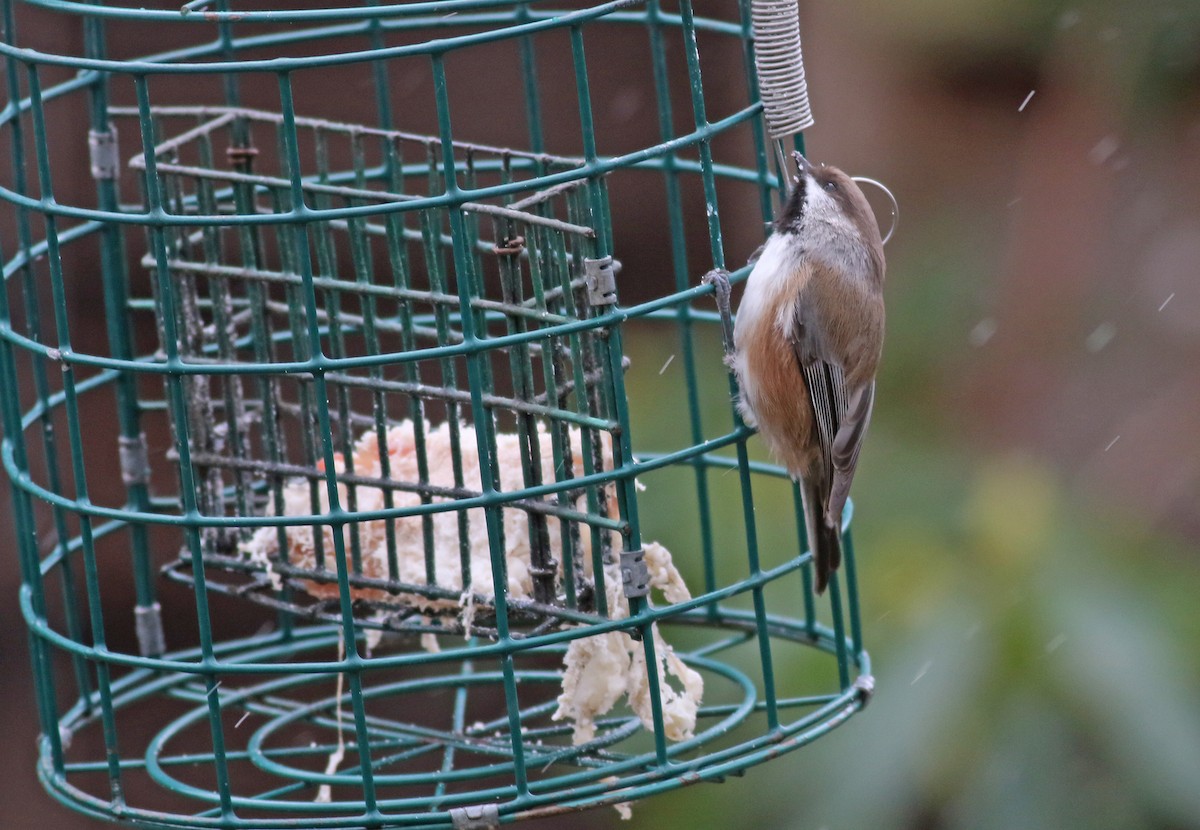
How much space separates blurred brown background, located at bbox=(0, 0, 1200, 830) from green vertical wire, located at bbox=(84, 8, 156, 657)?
1014 millimetres

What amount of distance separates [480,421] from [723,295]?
2.98 feet

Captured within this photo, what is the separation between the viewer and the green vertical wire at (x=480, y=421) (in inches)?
109

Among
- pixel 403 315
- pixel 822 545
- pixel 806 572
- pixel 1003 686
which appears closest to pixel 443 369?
pixel 403 315

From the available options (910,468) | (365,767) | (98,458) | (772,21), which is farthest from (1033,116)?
(365,767)

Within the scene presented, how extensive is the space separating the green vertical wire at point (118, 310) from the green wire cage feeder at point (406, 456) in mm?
12

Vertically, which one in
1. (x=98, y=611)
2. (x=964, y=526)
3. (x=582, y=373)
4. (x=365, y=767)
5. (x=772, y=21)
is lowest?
(x=964, y=526)

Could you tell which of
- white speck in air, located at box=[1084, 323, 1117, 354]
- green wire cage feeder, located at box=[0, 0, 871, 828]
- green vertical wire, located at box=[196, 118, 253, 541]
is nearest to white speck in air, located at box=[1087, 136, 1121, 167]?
white speck in air, located at box=[1084, 323, 1117, 354]

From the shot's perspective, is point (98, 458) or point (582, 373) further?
point (98, 458)

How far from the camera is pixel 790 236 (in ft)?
13.2

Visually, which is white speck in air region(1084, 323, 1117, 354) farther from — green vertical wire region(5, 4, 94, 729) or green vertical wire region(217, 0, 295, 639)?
green vertical wire region(5, 4, 94, 729)

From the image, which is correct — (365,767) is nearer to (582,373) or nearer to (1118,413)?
(582,373)

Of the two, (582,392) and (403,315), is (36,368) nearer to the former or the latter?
(403,315)

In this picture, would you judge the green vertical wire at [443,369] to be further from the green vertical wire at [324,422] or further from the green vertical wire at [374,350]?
the green vertical wire at [324,422]

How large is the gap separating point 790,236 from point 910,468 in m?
→ 1.73
